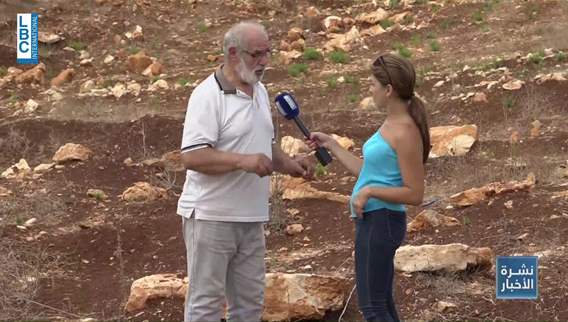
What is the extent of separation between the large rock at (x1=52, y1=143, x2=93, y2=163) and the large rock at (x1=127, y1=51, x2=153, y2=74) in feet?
15.2

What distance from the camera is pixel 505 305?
5.86 m

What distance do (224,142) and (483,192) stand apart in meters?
4.14

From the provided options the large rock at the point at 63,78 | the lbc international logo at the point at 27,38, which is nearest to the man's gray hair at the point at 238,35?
the large rock at the point at 63,78

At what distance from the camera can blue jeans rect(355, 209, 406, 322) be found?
13.3 ft

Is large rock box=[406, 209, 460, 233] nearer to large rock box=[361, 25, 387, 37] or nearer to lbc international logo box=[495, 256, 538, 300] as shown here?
lbc international logo box=[495, 256, 538, 300]

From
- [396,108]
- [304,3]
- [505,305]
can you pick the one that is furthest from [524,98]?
[304,3]

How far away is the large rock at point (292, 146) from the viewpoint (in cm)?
1007

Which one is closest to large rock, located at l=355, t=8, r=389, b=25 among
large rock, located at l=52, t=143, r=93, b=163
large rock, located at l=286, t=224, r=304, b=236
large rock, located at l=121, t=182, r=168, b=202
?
large rock, located at l=52, t=143, r=93, b=163

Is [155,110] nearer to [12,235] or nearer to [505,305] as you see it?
[12,235]

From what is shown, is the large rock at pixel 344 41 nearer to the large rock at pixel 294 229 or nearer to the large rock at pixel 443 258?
the large rock at pixel 294 229

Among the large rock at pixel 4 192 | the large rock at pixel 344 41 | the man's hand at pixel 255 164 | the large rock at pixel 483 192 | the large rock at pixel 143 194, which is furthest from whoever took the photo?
the large rock at pixel 344 41

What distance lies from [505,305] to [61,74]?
10.7m

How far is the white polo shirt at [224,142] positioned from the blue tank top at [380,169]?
42 centimetres

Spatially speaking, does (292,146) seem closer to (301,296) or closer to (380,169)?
(301,296)
